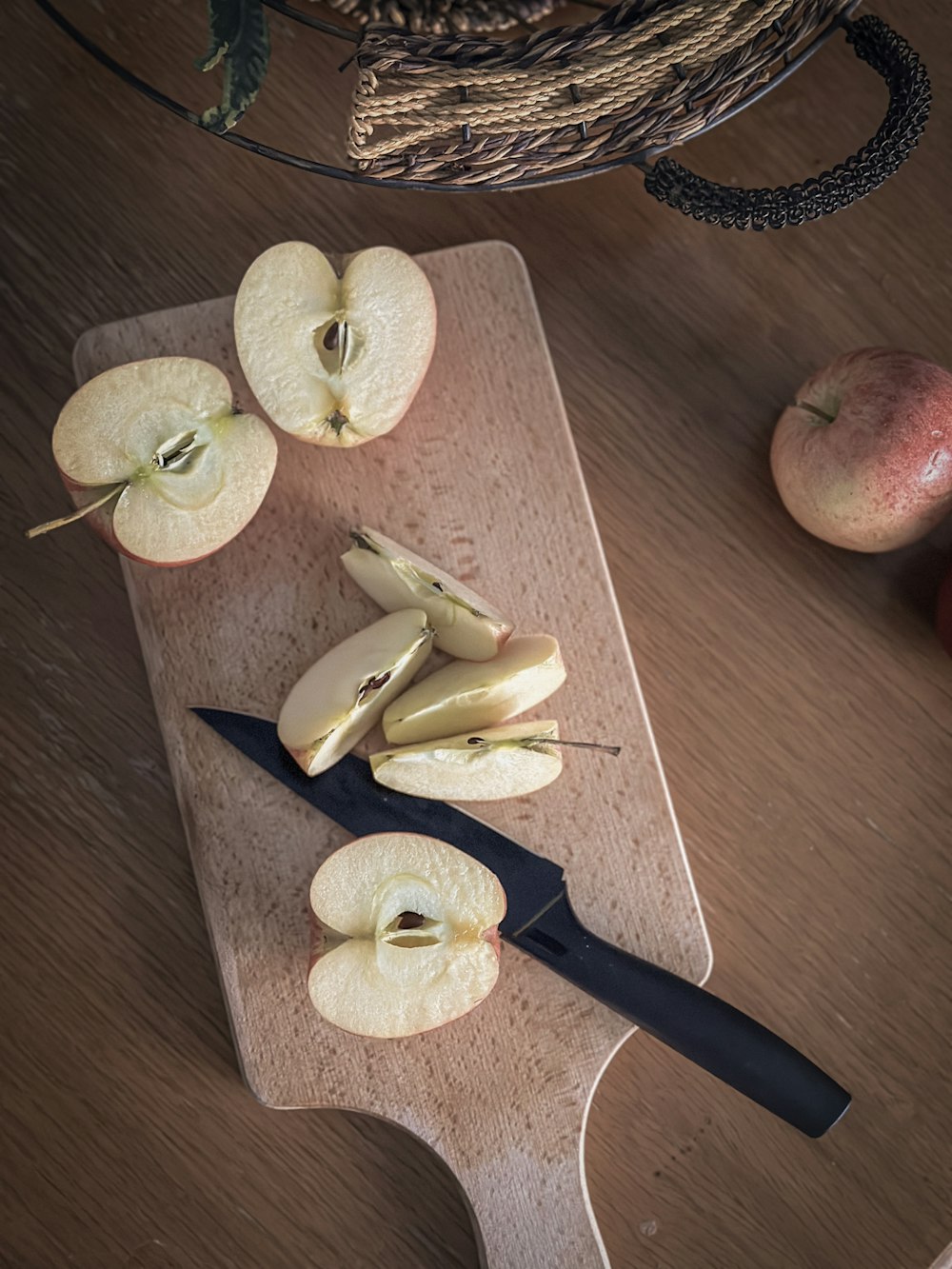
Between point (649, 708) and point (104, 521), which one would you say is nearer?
point (104, 521)

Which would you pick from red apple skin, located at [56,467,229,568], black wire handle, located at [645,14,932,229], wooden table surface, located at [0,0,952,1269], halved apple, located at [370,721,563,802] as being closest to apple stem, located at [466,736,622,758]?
halved apple, located at [370,721,563,802]

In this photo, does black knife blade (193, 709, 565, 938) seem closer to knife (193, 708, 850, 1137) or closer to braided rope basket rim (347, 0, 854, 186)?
knife (193, 708, 850, 1137)

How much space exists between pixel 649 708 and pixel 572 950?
8.2 inches

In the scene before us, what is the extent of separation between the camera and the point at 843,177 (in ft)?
2.36

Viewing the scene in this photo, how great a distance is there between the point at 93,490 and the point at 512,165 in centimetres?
37

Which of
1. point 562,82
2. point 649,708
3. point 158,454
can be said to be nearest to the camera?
point 562,82

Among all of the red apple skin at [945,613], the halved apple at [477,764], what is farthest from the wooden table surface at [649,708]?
the halved apple at [477,764]

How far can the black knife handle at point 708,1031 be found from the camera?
78 cm

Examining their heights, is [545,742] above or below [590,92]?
below

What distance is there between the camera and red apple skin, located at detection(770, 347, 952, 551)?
2.53ft

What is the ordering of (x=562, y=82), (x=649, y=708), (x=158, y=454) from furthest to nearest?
(x=649, y=708) → (x=158, y=454) → (x=562, y=82)

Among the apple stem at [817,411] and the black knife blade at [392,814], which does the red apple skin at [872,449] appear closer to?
the apple stem at [817,411]

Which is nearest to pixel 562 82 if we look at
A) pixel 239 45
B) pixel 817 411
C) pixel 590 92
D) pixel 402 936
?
pixel 590 92

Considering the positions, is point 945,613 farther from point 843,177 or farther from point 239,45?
point 239,45
